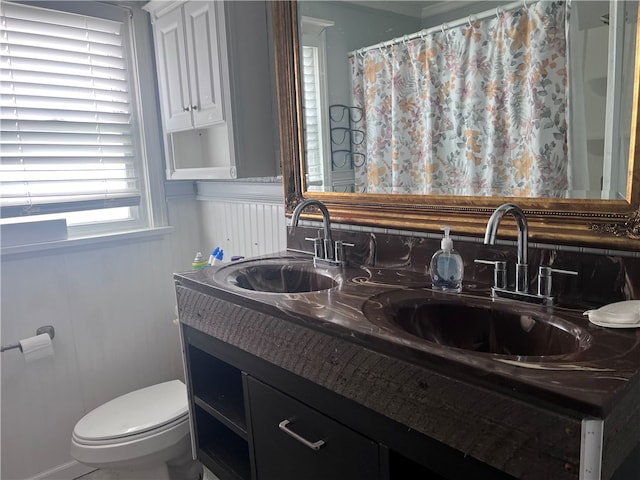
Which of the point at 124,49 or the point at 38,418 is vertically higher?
the point at 124,49

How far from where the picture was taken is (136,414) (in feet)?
5.72

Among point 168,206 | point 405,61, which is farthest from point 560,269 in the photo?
point 168,206

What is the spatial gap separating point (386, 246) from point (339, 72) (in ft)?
1.93

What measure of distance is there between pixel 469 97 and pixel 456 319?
1.89 feet

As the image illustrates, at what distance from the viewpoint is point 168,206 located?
2.28 metres

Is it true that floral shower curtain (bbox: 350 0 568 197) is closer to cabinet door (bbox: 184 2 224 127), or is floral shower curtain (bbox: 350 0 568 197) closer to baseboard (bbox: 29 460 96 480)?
cabinet door (bbox: 184 2 224 127)

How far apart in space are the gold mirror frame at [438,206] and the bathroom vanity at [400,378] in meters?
0.17

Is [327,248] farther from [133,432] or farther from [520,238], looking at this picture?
[133,432]

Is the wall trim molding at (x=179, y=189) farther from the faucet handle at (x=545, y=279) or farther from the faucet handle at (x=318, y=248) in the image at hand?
the faucet handle at (x=545, y=279)

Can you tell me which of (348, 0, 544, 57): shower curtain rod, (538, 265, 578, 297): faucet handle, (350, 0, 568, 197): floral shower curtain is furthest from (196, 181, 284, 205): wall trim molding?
(538, 265, 578, 297): faucet handle

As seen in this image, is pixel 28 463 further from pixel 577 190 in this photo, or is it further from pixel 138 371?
pixel 577 190

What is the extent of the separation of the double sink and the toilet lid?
634 mm

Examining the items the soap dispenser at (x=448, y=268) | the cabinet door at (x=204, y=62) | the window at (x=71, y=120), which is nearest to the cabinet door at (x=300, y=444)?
the soap dispenser at (x=448, y=268)

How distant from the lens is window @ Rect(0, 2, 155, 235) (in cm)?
185
